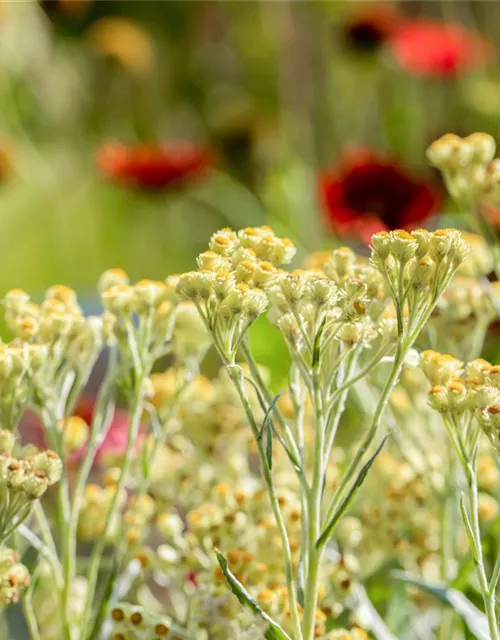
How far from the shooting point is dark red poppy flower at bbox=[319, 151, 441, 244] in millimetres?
869

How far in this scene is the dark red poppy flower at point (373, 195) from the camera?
2.85 ft

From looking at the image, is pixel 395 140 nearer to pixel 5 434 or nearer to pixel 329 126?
pixel 329 126

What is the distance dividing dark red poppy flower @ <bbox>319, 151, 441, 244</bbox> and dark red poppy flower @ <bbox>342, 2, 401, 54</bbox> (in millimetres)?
433

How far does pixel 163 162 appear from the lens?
46.7 inches

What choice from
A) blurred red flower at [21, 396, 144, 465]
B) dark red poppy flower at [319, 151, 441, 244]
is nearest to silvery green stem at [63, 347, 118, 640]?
blurred red flower at [21, 396, 144, 465]

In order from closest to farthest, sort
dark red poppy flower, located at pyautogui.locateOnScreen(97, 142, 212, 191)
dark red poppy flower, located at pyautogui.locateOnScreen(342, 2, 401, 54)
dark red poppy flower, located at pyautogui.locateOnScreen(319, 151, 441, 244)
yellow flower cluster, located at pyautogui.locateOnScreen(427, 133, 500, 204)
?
1. yellow flower cluster, located at pyautogui.locateOnScreen(427, 133, 500, 204)
2. dark red poppy flower, located at pyautogui.locateOnScreen(319, 151, 441, 244)
3. dark red poppy flower, located at pyautogui.locateOnScreen(97, 142, 212, 191)
4. dark red poppy flower, located at pyautogui.locateOnScreen(342, 2, 401, 54)

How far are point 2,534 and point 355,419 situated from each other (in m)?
0.43

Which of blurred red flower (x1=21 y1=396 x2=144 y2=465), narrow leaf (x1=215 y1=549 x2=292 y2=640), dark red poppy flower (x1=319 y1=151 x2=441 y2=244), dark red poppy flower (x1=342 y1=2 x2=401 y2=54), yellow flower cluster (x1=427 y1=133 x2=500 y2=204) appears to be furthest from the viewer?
dark red poppy flower (x1=342 y1=2 x2=401 y2=54)

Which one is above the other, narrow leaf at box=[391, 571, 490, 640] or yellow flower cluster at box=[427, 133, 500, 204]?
yellow flower cluster at box=[427, 133, 500, 204]

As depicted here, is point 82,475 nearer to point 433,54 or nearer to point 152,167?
point 152,167

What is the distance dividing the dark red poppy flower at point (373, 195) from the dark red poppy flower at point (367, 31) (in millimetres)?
433

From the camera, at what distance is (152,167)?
3.84 feet

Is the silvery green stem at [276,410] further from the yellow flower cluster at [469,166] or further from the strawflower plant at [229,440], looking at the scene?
the yellow flower cluster at [469,166]

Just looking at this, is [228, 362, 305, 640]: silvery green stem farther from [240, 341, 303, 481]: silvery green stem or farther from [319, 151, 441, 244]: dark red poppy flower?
[319, 151, 441, 244]: dark red poppy flower
